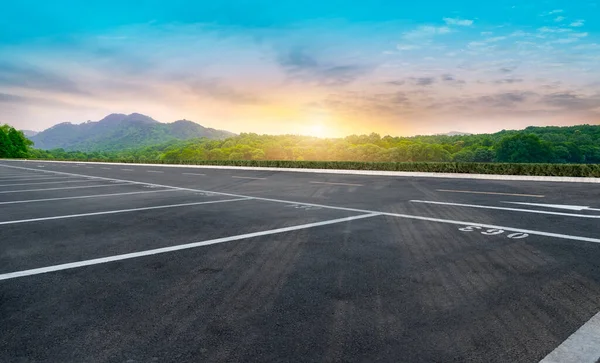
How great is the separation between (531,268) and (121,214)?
357 inches

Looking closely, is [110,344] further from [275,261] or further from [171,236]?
[171,236]

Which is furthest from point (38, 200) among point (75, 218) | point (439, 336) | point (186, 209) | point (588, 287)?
point (588, 287)

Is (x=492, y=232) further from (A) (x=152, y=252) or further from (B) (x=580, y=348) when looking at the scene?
→ (A) (x=152, y=252)

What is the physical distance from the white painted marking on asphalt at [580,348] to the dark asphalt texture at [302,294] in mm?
78

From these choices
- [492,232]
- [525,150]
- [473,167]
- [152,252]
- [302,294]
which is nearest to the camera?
[302,294]

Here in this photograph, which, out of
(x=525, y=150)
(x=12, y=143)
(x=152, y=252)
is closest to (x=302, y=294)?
(x=152, y=252)

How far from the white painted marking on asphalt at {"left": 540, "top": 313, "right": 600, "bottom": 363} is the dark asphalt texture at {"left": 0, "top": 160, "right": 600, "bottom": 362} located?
8cm

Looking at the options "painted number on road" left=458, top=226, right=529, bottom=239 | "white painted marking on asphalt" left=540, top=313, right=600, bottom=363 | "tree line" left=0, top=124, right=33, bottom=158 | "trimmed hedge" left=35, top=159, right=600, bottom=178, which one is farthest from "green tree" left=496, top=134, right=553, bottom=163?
"tree line" left=0, top=124, right=33, bottom=158

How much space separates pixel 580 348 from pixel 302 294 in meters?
2.46

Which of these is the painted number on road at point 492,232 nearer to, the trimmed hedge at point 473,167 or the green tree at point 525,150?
the trimmed hedge at point 473,167

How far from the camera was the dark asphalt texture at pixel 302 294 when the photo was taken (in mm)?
3043

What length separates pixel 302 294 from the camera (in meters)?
4.16

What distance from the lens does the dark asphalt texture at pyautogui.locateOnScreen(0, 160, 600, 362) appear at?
3.04m

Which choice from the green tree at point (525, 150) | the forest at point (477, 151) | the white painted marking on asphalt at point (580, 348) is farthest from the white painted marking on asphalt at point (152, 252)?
the green tree at point (525, 150)
